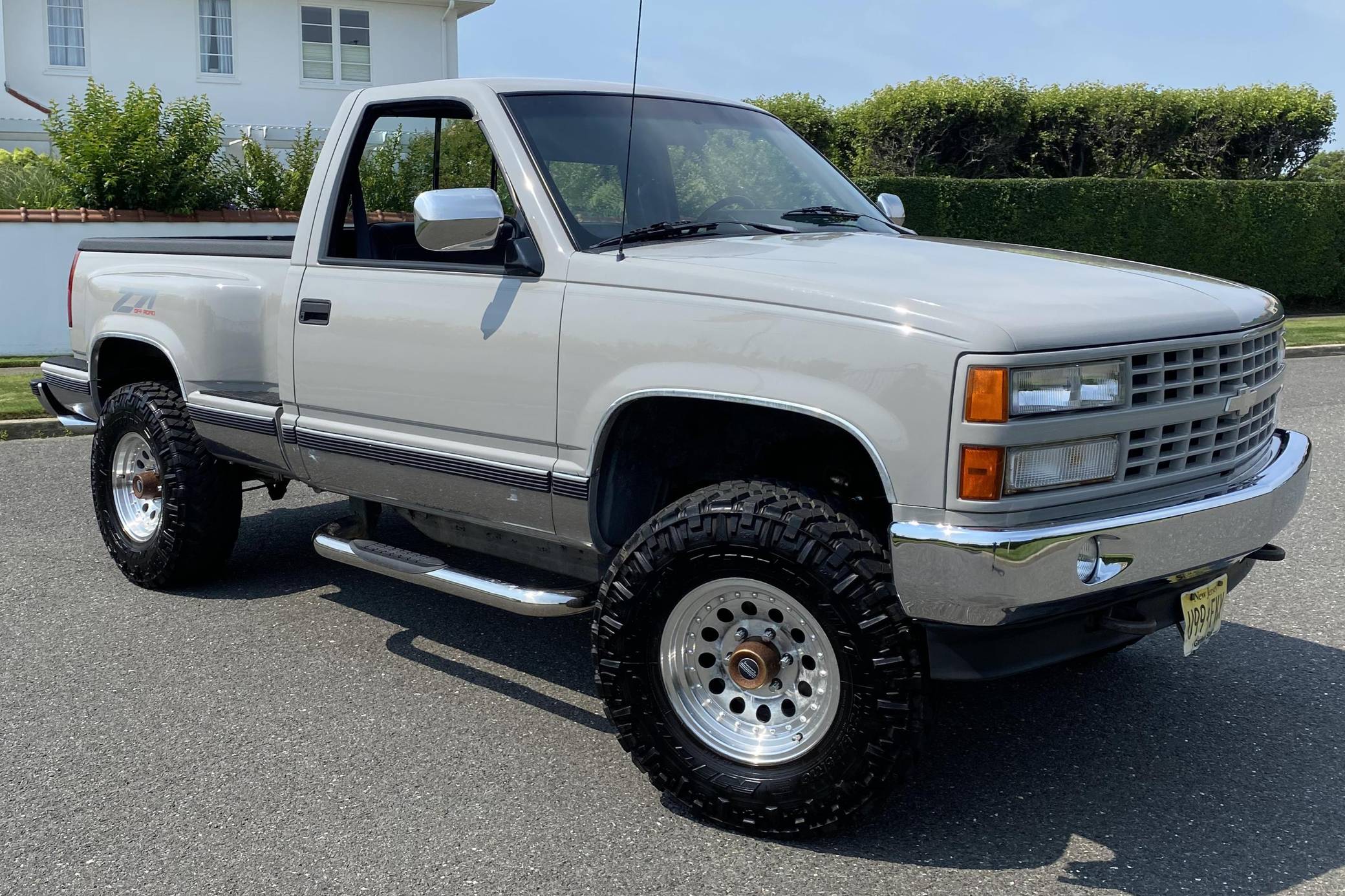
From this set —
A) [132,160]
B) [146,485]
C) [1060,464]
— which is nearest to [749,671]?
[1060,464]

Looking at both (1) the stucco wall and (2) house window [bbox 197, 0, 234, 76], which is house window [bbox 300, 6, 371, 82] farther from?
(1) the stucco wall

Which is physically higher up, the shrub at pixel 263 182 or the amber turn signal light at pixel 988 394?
the shrub at pixel 263 182

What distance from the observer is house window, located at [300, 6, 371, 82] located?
24.1 m

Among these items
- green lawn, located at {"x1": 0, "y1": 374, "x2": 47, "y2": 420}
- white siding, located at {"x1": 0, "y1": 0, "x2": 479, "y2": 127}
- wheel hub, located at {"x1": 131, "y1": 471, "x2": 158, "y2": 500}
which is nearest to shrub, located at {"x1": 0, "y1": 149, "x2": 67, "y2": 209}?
green lawn, located at {"x1": 0, "y1": 374, "x2": 47, "y2": 420}

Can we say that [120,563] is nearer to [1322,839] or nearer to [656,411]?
[656,411]

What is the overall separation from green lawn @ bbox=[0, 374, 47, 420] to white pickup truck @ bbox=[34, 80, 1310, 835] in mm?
5435

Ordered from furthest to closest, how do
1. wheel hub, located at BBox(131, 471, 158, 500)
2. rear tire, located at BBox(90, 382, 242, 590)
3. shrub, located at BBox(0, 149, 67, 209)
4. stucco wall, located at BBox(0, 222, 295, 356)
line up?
shrub, located at BBox(0, 149, 67, 209) → stucco wall, located at BBox(0, 222, 295, 356) → wheel hub, located at BBox(131, 471, 158, 500) → rear tire, located at BBox(90, 382, 242, 590)

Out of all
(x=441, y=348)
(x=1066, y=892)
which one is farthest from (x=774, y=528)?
(x=441, y=348)

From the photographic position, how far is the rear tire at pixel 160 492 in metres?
5.59

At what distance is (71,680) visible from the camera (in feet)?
15.6

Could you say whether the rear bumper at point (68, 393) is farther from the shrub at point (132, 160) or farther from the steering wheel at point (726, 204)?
the shrub at point (132, 160)

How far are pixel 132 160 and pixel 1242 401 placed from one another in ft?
41.5

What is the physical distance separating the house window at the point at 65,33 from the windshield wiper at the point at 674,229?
2195 centimetres

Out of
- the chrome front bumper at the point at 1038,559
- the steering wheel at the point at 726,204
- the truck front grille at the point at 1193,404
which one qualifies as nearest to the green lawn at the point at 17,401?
the steering wheel at the point at 726,204
